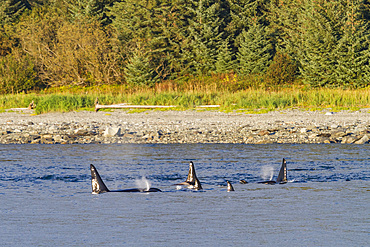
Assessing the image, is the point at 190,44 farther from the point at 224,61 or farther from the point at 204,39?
the point at 224,61

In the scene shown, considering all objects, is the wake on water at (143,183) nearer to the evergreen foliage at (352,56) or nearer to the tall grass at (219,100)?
the tall grass at (219,100)

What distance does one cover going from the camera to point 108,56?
5097 cm

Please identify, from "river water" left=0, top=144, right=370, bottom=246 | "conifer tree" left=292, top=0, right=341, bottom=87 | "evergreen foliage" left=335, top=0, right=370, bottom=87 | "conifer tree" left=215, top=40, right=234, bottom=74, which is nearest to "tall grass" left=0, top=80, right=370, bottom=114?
"river water" left=0, top=144, right=370, bottom=246

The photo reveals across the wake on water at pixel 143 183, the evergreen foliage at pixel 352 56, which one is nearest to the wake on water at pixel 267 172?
the wake on water at pixel 143 183

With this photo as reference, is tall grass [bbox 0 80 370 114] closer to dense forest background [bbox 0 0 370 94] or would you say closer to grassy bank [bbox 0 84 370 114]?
grassy bank [bbox 0 84 370 114]

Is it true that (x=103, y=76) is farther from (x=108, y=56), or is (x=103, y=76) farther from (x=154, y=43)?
(x=154, y=43)

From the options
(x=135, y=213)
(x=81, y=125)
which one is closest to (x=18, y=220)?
(x=135, y=213)

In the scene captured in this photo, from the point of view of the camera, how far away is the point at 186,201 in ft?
31.2

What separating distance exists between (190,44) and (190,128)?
31619 mm

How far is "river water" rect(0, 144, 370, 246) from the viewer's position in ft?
23.4

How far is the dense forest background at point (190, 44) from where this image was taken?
4659 centimetres

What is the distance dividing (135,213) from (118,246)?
1.93 meters

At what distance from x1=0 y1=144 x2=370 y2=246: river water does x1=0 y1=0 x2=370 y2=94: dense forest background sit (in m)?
31.6

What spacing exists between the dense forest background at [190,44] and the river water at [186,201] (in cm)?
3155
